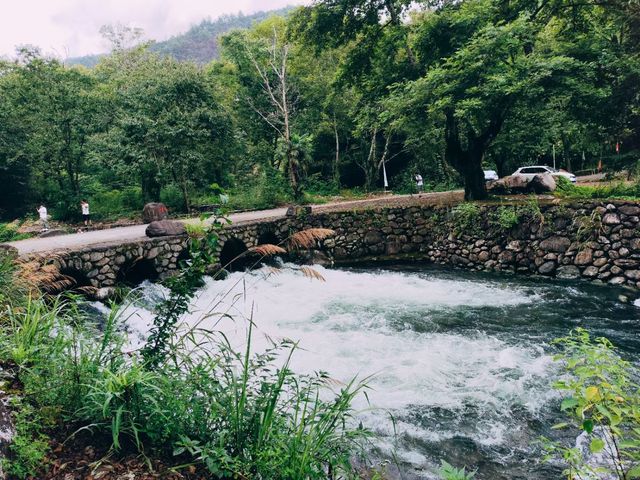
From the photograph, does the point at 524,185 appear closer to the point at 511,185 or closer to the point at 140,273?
the point at 511,185

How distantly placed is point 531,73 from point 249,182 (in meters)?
16.6

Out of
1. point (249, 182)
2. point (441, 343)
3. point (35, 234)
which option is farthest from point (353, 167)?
point (441, 343)

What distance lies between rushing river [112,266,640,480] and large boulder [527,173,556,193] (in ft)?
15.2

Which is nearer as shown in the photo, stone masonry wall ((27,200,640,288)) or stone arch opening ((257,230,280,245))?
stone masonry wall ((27,200,640,288))

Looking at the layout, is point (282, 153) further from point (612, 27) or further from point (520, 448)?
point (520, 448)

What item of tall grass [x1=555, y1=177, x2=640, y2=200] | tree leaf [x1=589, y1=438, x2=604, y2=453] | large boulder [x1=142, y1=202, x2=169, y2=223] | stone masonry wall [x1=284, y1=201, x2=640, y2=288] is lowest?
stone masonry wall [x1=284, y1=201, x2=640, y2=288]

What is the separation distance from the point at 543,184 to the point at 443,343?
964 centimetres

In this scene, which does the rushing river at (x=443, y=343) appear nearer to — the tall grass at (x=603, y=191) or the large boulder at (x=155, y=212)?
the tall grass at (x=603, y=191)

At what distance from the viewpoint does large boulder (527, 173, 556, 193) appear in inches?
554

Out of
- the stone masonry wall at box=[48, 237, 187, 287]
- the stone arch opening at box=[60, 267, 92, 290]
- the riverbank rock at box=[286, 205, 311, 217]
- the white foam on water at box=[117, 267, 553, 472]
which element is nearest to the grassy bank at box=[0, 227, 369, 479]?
the white foam on water at box=[117, 267, 553, 472]

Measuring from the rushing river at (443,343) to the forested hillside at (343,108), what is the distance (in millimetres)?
3541

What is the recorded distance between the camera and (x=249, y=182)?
79.7ft

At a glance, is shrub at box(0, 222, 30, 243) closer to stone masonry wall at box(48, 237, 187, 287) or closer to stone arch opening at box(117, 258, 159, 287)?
stone arch opening at box(117, 258, 159, 287)

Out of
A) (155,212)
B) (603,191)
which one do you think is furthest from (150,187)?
(603,191)
